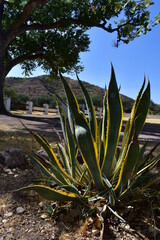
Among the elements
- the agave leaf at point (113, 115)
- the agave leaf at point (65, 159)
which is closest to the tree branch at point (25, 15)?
the agave leaf at point (65, 159)

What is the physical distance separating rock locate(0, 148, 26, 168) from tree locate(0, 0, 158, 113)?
9417 mm

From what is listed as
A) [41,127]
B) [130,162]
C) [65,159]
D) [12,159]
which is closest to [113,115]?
[130,162]

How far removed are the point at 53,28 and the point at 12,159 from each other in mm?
12290

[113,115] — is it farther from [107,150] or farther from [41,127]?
[41,127]

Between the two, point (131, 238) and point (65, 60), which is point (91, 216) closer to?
point (131, 238)

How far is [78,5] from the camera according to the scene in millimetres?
13227

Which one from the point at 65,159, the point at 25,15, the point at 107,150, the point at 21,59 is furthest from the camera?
the point at 21,59

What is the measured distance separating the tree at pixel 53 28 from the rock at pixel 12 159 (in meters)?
9.42

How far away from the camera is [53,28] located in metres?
13.0

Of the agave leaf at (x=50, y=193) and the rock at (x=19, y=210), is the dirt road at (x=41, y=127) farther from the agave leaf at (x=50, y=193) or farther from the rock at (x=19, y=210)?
the agave leaf at (x=50, y=193)

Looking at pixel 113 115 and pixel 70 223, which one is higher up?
pixel 113 115

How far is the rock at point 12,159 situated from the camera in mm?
2210

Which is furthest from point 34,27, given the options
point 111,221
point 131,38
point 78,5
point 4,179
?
point 111,221

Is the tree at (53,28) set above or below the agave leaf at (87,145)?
A: above
